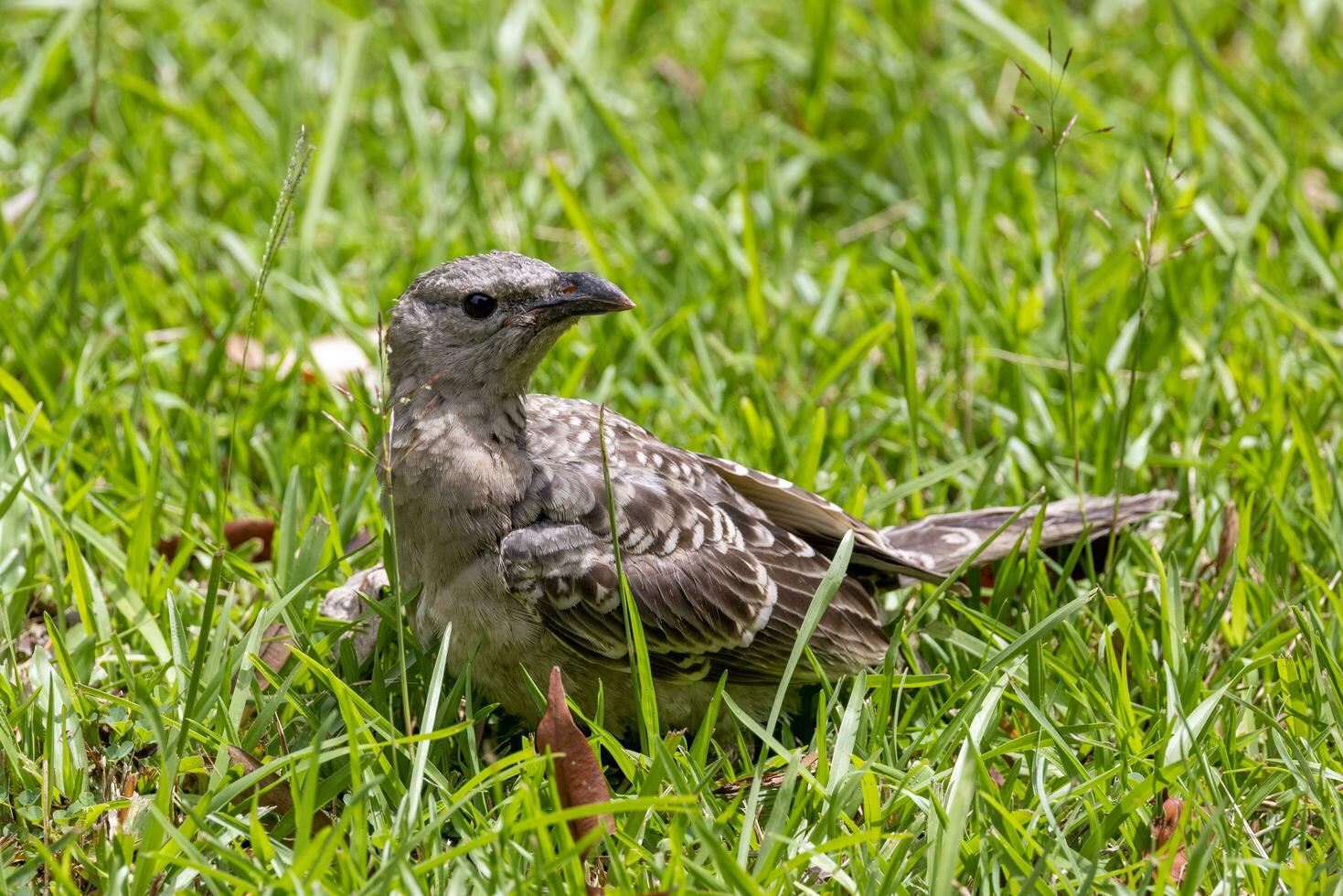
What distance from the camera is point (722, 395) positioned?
4.77 m

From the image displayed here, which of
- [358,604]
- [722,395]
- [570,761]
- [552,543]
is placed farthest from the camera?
[722,395]

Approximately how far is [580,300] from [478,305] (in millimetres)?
237

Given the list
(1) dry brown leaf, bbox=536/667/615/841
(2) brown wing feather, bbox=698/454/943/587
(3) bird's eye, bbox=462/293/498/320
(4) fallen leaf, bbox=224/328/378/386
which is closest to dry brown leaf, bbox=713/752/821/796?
(1) dry brown leaf, bbox=536/667/615/841

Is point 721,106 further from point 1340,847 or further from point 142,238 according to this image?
point 1340,847

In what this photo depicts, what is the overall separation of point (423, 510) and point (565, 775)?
728 mm

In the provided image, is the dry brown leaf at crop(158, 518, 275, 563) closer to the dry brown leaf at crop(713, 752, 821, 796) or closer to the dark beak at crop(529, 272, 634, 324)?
the dark beak at crop(529, 272, 634, 324)

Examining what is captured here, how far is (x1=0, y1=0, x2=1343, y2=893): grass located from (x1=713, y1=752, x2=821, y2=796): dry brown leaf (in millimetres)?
24

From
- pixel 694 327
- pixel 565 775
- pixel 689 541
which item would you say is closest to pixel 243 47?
pixel 694 327

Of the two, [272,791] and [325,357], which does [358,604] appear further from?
[325,357]

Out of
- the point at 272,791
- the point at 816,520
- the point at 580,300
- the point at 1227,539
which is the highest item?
the point at 580,300

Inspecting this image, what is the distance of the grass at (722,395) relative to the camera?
9.80ft

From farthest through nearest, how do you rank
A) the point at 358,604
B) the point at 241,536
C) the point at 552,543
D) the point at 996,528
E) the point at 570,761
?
the point at 241,536 < the point at 996,528 < the point at 358,604 < the point at 552,543 < the point at 570,761

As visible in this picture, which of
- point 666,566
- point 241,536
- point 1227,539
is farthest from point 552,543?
point 1227,539

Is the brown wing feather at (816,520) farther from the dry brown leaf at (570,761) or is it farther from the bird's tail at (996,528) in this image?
the dry brown leaf at (570,761)
